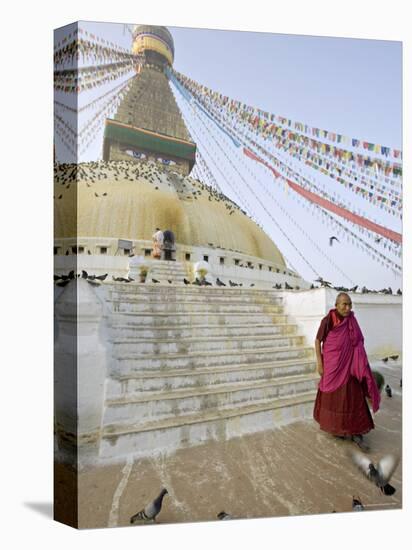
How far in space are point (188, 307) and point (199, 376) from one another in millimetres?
738

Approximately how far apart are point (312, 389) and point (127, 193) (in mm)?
3187

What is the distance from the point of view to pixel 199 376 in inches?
284

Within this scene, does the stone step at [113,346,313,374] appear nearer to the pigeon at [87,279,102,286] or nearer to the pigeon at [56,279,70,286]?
the pigeon at [87,279,102,286]

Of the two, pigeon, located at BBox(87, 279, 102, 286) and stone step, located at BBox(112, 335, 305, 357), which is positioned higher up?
pigeon, located at BBox(87, 279, 102, 286)

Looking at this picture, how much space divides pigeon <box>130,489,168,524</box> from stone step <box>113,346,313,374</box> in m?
1.22

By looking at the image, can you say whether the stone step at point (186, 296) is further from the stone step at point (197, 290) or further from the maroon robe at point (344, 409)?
the maroon robe at point (344, 409)

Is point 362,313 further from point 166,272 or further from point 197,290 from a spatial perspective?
point 166,272

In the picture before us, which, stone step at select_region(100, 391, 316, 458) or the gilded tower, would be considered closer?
stone step at select_region(100, 391, 316, 458)

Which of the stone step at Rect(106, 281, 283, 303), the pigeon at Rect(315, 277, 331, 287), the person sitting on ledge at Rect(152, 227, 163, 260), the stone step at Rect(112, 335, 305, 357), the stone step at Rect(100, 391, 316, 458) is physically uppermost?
the person sitting on ledge at Rect(152, 227, 163, 260)

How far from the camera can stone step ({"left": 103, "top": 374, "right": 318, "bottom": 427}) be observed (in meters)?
6.72

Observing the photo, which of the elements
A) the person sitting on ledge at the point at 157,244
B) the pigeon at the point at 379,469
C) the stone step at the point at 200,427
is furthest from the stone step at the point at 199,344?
the pigeon at the point at 379,469

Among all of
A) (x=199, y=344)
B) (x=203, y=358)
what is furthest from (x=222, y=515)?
(x=199, y=344)

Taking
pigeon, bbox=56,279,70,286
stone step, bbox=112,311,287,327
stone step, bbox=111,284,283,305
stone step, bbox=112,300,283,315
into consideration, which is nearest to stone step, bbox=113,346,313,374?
stone step, bbox=112,311,287,327

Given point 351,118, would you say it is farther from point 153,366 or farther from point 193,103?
point 153,366
